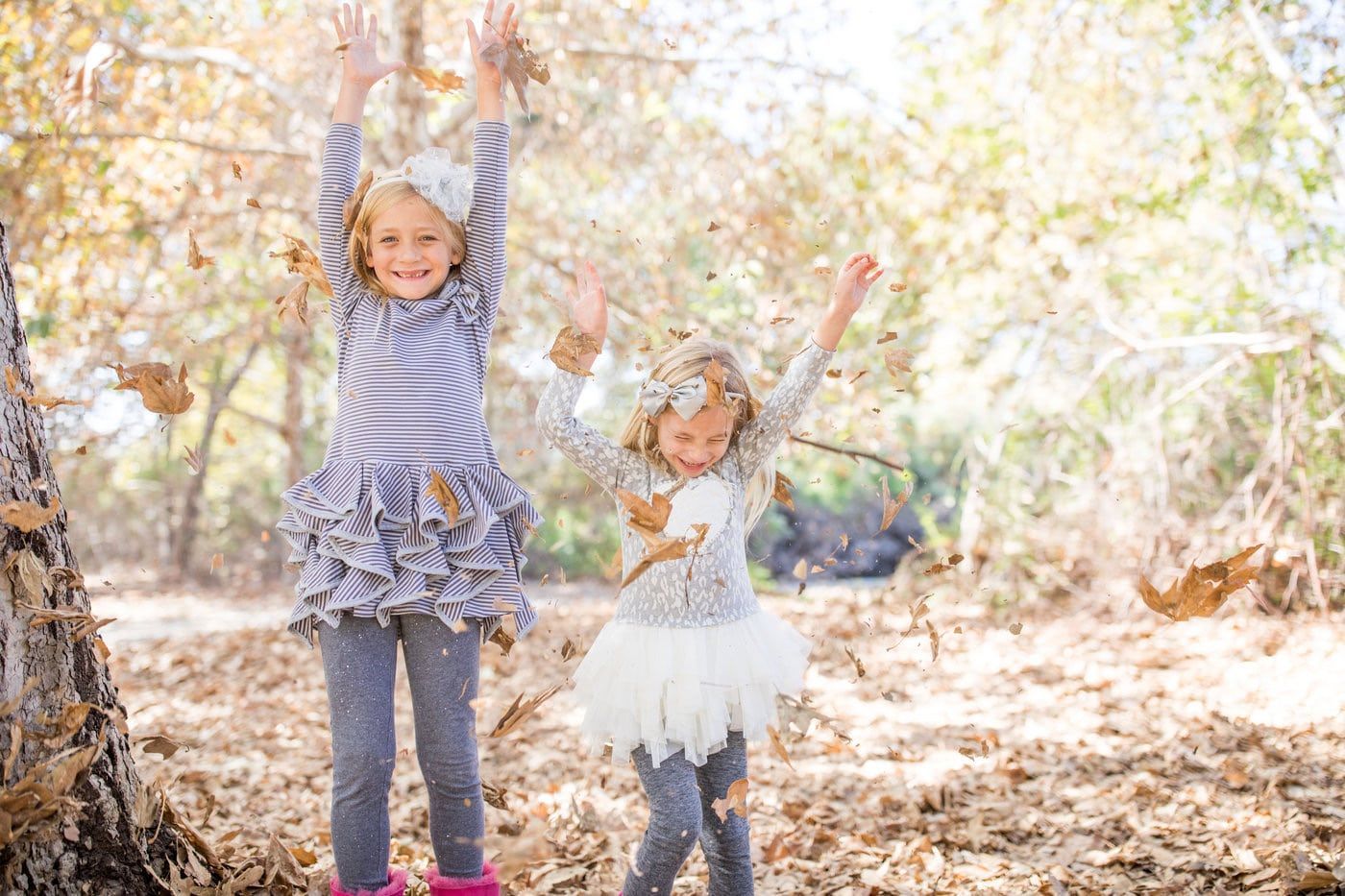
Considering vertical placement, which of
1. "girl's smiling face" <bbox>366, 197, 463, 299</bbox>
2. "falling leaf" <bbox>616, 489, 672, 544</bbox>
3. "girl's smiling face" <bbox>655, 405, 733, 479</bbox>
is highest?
"girl's smiling face" <bbox>366, 197, 463, 299</bbox>

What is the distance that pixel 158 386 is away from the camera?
6.82ft

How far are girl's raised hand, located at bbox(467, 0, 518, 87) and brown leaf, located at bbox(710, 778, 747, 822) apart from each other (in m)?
1.63

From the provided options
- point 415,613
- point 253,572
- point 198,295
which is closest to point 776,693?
point 415,613

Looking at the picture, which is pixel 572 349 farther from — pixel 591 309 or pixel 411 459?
pixel 411 459

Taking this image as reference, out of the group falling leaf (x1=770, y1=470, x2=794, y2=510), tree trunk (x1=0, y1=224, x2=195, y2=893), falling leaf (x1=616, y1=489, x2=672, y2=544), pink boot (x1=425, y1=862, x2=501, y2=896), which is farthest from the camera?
falling leaf (x1=770, y1=470, x2=794, y2=510)

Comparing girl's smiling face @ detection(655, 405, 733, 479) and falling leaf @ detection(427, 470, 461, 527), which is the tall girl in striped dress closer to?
falling leaf @ detection(427, 470, 461, 527)

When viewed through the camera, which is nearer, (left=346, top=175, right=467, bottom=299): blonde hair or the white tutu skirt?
the white tutu skirt

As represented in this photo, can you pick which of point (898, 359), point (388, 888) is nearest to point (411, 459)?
point (388, 888)

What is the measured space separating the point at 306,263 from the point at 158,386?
0.50 meters

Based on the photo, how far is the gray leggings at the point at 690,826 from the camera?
2.00 m

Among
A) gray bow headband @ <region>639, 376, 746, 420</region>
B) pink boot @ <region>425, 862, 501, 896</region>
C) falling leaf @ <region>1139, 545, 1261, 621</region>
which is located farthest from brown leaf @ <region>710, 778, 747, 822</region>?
falling leaf @ <region>1139, 545, 1261, 621</region>

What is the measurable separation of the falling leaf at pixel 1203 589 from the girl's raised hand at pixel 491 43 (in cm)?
178

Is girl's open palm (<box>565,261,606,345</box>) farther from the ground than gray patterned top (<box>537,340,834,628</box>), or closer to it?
farther from the ground

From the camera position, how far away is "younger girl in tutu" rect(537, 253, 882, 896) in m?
2.02
